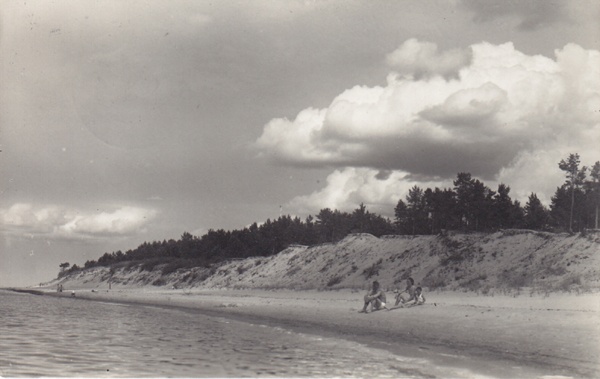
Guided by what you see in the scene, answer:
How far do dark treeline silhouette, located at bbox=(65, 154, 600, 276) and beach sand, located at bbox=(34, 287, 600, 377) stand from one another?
47.5 m

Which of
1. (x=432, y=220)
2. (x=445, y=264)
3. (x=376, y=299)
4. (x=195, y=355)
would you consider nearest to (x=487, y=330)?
(x=376, y=299)

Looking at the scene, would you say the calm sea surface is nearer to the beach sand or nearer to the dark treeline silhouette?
the beach sand

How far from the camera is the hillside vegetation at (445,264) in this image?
33.8 metres

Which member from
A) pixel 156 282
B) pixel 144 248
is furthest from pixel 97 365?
pixel 144 248

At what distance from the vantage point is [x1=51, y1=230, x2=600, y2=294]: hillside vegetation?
1331 inches

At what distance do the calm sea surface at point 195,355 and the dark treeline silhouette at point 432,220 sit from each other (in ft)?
182

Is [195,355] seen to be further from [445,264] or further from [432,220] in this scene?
[432,220]

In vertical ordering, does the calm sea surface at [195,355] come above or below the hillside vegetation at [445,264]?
below

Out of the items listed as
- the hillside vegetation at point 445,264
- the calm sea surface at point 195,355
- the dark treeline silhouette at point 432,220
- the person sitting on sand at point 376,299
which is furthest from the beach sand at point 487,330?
the dark treeline silhouette at point 432,220

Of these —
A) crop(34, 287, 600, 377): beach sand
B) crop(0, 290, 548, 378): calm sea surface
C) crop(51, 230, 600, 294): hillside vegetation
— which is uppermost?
crop(51, 230, 600, 294): hillside vegetation

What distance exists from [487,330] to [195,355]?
31.4ft

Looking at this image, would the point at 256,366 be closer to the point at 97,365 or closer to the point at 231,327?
the point at 97,365

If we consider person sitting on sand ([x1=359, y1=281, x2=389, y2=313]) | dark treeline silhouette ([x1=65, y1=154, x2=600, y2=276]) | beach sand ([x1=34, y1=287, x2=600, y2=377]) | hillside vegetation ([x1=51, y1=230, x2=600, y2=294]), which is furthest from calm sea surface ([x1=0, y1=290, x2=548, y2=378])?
dark treeline silhouette ([x1=65, y1=154, x2=600, y2=276])

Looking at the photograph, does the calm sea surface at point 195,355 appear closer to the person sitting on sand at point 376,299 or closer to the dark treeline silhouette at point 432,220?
the person sitting on sand at point 376,299
